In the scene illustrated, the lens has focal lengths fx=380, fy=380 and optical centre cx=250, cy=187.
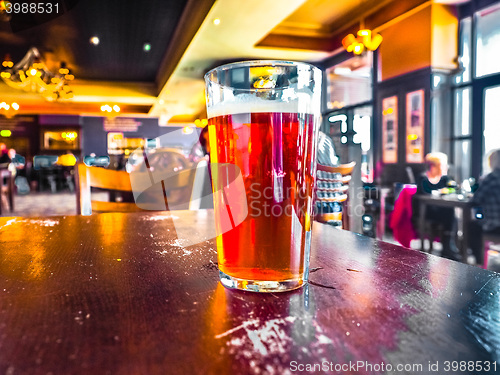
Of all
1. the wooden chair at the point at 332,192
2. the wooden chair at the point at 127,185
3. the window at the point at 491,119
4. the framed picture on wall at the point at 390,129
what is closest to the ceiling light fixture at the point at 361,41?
the framed picture on wall at the point at 390,129

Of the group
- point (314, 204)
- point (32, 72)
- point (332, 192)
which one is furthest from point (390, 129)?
point (32, 72)

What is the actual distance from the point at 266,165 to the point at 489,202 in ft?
12.4

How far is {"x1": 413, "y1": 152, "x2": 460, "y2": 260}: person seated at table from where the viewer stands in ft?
14.6

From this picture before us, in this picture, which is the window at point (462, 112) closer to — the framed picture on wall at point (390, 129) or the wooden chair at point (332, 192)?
the framed picture on wall at point (390, 129)

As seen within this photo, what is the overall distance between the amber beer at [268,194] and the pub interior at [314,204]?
1.3 inches

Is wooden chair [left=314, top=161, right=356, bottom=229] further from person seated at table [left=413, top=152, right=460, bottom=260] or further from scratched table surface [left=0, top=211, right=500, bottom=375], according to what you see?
person seated at table [left=413, top=152, right=460, bottom=260]

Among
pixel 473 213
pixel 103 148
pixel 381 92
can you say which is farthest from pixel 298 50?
pixel 103 148

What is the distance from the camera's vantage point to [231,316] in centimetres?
29

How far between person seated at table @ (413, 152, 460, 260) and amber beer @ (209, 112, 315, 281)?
4472mm

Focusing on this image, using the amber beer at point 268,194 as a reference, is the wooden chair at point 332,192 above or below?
below

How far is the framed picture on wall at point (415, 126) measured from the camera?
617cm

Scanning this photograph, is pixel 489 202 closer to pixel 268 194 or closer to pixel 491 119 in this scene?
pixel 491 119

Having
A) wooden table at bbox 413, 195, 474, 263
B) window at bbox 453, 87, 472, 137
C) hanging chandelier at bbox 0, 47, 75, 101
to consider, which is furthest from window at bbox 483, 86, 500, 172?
hanging chandelier at bbox 0, 47, 75, 101

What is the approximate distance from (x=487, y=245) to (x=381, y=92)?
13.6 feet
